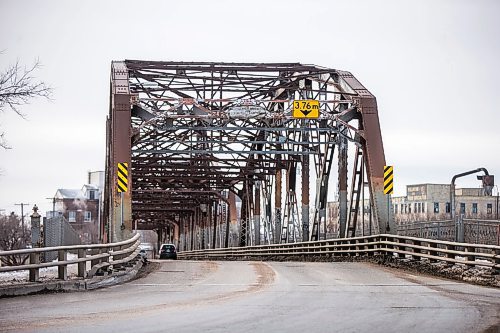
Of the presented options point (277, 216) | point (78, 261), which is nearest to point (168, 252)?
point (277, 216)

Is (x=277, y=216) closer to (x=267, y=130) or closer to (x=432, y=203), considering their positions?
(x=267, y=130)

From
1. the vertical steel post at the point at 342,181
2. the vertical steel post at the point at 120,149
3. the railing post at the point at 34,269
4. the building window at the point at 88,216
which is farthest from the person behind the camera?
the building window at the point at 88,216

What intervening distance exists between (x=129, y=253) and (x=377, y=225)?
414 inches

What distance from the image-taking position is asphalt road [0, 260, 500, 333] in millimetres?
11430

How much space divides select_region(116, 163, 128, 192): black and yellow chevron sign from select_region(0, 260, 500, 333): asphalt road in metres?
9.08

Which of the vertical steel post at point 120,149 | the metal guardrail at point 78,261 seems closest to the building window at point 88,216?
the vertical steel post at point 120,149

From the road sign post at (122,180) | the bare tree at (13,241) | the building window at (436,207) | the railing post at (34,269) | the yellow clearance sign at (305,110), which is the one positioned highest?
the yellow clearance sign at (305,110)

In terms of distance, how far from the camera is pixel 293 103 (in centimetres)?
3409

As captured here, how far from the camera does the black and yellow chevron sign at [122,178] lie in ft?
101

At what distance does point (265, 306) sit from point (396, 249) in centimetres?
1528

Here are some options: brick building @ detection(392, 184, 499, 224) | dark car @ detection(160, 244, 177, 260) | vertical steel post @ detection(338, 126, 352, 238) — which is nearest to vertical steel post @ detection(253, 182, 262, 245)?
dark car @ detection(160, 244, 177, 260)

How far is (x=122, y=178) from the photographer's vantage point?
30.9 meters

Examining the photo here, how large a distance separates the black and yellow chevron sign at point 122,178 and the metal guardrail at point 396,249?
28.5ft

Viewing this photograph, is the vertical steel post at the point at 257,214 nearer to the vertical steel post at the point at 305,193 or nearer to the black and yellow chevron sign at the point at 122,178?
the vertical steel post at the point at 305,193
